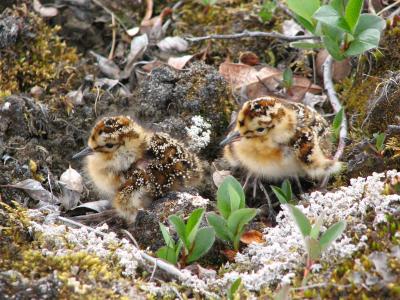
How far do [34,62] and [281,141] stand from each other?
7.60ft

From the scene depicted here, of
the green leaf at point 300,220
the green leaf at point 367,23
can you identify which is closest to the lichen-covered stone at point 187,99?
the green leaf at point 367,23

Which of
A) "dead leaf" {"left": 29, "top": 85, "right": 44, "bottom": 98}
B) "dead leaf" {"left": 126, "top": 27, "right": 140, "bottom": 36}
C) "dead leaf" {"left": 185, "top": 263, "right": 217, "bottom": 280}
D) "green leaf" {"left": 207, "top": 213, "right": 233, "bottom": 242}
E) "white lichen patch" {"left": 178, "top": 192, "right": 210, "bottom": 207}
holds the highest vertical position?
"dead leaf" {"left": 126, "top": 27, "right": 140, "bottom": 36}

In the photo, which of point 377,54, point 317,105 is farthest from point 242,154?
point 377,54

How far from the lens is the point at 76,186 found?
15.0 ft

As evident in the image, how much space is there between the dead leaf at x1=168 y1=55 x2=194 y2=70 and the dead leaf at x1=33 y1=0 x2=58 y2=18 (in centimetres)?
116

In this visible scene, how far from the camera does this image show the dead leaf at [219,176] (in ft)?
14.9

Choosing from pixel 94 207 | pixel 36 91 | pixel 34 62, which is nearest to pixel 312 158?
pixel 94 207

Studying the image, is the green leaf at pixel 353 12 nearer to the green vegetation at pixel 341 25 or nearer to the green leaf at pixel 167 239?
the green vegetation at pixel 341 25

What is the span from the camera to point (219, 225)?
3609 millimetres

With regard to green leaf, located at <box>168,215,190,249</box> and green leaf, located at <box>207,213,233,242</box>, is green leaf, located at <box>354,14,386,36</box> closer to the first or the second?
green leaf, located at <box>207,213,233,242</box>

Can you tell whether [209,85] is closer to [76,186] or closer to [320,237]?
[76,186]

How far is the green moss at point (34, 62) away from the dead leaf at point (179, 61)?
83 centimetres

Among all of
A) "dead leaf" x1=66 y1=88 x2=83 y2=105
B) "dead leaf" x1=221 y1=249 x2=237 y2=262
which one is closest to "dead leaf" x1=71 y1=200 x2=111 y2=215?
"dead leaf" x1=66 y1=88 x2=83 y2=105

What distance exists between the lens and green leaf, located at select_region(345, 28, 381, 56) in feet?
14.1
